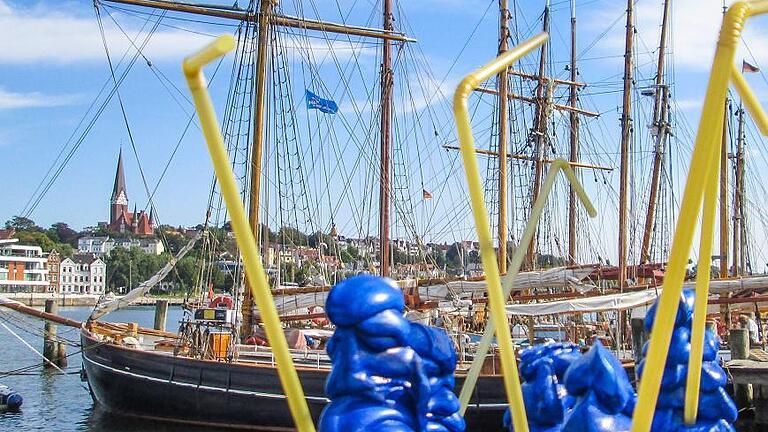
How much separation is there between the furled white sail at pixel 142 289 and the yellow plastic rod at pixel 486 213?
22.6 meters

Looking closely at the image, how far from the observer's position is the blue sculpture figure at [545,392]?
8.13m

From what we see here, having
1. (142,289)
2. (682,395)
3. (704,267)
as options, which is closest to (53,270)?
(142,289)

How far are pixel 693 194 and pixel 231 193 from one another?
91.8 inches

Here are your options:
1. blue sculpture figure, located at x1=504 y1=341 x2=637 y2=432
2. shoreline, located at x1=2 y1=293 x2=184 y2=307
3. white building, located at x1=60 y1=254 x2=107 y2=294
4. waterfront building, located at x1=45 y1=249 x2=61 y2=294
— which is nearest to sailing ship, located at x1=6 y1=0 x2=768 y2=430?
blue sculpture figure, located at x1=504 y1=341 x2=637 y2=432

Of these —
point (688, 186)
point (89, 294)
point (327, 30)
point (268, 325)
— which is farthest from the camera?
point (89, 294)

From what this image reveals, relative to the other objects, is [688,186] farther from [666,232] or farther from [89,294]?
[89,294]

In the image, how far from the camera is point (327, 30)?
3006cm

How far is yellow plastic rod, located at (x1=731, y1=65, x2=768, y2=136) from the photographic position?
A: 579 centimetres

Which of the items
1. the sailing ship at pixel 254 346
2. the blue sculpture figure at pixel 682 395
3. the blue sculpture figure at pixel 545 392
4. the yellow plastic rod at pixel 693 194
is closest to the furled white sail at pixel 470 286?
the sailing ship at pixel 254 346

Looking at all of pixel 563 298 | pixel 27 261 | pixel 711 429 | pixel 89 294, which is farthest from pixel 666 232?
pixel 89 294

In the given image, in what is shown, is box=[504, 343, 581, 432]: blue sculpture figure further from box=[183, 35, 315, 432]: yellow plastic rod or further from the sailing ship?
the sailing ship

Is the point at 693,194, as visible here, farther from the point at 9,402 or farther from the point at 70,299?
the point at 70,299

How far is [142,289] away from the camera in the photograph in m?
27.8

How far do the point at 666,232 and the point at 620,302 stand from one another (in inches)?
776
